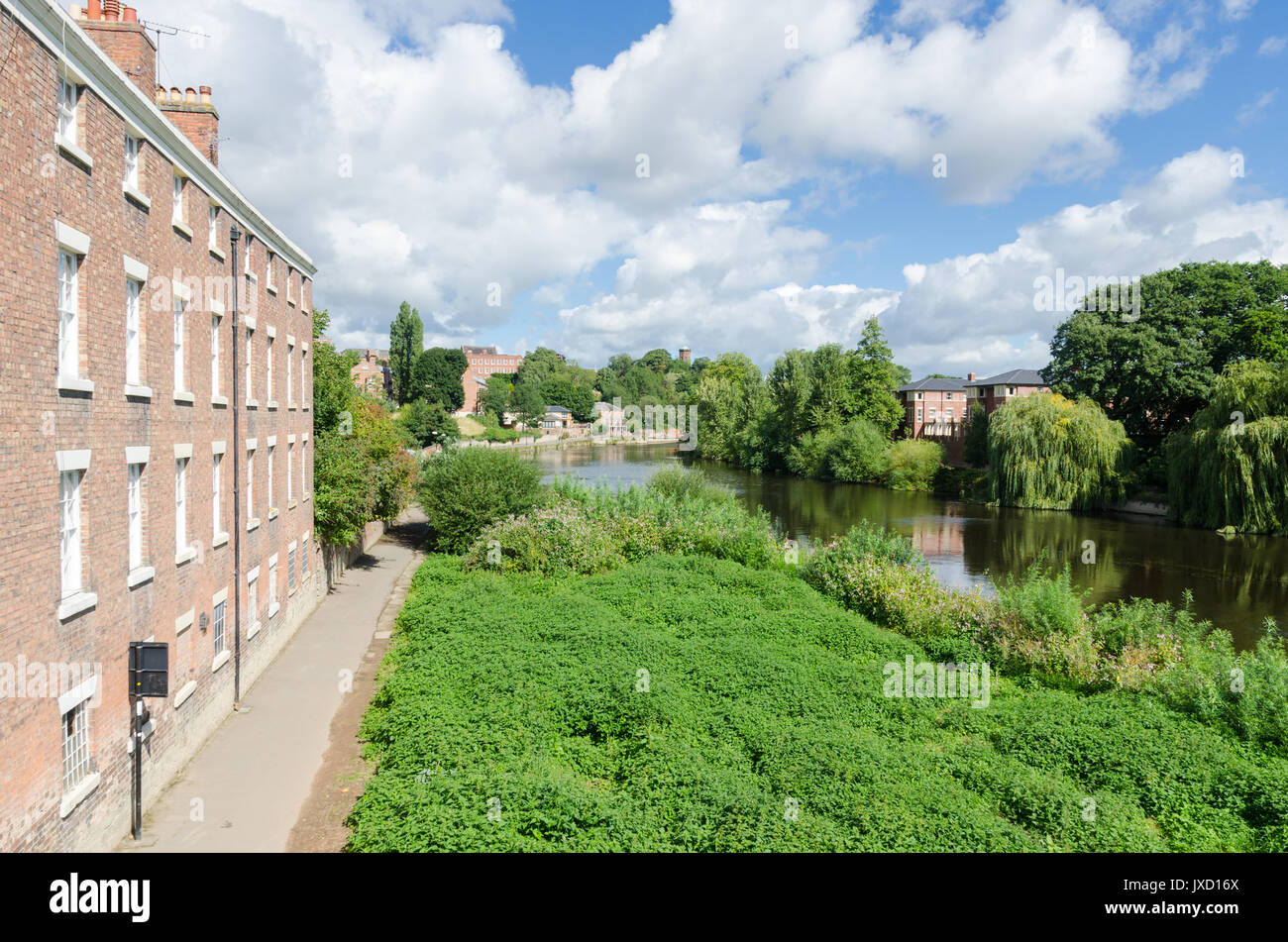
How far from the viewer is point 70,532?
9305 mm

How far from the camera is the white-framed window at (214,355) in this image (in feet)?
47.5

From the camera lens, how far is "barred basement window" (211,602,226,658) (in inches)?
568

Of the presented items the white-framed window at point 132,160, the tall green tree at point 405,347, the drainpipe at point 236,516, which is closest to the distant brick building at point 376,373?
the tall green tree at point 405,347

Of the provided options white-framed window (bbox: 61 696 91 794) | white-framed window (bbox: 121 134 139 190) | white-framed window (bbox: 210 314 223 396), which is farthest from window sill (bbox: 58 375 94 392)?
white-framed window (bbox: 210 314 223 396)

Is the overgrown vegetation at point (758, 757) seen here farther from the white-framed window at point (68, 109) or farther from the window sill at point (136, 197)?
the white-framed window at point (68, 109)

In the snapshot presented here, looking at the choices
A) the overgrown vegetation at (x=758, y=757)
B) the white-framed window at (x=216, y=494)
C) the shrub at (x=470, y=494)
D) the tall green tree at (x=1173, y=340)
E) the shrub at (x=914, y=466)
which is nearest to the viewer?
the overgrown vegetation at (x=758, y=757)

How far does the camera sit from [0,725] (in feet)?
24.5

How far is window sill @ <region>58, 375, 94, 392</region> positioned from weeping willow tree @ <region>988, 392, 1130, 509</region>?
4935cm

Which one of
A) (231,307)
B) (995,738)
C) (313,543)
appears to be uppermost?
(231,307)

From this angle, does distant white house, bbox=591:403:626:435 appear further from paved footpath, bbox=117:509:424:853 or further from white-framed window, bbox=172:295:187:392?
white-framed window, bbox=172:295:187:392

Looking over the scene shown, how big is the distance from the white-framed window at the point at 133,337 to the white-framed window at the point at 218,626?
16.4 ft
